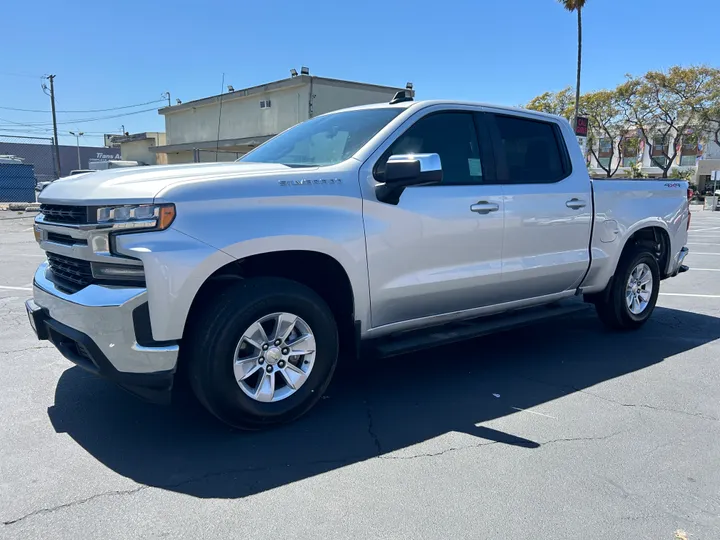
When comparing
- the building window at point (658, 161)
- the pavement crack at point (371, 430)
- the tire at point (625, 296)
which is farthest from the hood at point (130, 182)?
the building window at point (658, 161)

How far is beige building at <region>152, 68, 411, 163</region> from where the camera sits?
78.8 feet

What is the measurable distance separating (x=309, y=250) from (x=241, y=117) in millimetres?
25997

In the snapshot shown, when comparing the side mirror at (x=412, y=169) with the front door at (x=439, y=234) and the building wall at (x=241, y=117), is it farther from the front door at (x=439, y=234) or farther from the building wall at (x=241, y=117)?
the building wall at (x=241, y=117)

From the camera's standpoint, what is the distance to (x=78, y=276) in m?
3.30

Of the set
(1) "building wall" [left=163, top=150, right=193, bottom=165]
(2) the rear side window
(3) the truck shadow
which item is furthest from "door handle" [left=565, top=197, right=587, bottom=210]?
(1) "building wall" [left=163, top=150, right=193, bottom=165]

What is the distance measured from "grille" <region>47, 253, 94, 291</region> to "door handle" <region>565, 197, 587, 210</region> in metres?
3.71

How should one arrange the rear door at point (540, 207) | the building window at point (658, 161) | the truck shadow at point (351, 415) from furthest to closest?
the building window at point (658, 161), the rear door at point (540, 207), the truck shadow at point (351, 415)

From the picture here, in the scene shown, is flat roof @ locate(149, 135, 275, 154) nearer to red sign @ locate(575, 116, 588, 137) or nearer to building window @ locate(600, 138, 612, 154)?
red sign @ locate(575, 116, 588, 137)

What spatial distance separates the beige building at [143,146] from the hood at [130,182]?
35.0m

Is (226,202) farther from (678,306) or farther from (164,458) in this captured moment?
(678,306)

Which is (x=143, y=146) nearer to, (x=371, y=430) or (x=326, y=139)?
(x=326, y=139)

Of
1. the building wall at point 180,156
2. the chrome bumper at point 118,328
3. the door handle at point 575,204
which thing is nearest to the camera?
the chrome bumper at point 118,328

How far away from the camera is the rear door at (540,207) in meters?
4.55

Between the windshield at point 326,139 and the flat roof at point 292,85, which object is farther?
the flat roof at point 292,85
